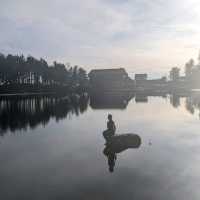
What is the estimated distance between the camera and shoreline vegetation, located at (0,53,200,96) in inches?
4589

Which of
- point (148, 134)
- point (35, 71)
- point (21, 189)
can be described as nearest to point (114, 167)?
point (21, 189)

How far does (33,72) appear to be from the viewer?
132125 millimetres

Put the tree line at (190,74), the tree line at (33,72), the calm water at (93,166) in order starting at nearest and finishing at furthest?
the calm water at (93,166), the tree line at (33,72), the tree line at (190,74)

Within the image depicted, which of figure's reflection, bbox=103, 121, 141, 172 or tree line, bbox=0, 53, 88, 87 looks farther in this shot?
tree line, bbox=0, 53, 88, 87

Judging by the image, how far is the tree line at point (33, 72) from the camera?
113 metres

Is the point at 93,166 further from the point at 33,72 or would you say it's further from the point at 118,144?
the point at 33,72

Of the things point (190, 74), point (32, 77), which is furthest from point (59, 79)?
point (190, 74)

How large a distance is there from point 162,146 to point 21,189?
46.0 ft

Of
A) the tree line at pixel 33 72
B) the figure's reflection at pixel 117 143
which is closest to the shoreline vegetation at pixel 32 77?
the tree line at pixel 33 72

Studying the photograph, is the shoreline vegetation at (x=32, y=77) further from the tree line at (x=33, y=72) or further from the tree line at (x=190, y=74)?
the tree line at (x=190, y=74)

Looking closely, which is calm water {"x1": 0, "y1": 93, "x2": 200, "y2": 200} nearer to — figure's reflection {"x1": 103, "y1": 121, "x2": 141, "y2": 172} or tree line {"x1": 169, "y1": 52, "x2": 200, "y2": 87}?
figure's reflection {"x1": 103, "y1": 121, "x2": 141, "y2": 172}

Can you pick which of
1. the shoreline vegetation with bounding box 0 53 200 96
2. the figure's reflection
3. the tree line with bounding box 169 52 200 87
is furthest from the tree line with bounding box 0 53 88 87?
the figure's reflection

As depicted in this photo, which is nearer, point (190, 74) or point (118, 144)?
point (118, 144)

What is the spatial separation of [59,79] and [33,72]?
16955 millimetres
